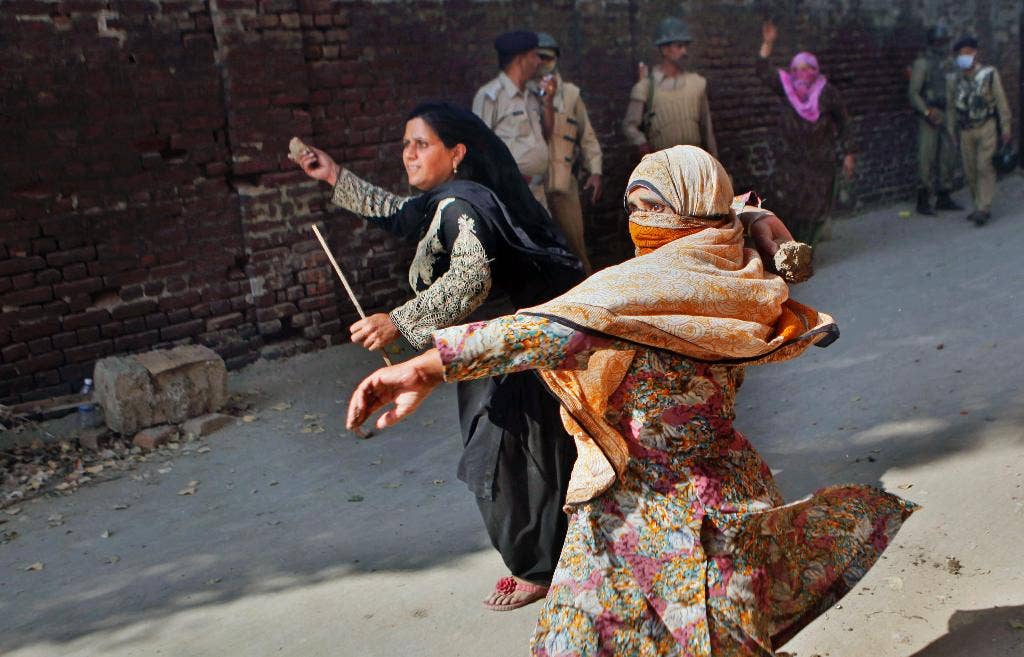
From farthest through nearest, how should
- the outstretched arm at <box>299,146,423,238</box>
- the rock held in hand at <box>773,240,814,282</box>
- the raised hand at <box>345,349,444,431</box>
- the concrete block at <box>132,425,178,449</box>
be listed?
the concrete block at <box>132,425,178,449</box>
the outstretched arm at <box>299,146,423,238</box>
the rock held in hand at <box>773,240,814,282</box>
the raised hand at <box>345,349,444,431</box>

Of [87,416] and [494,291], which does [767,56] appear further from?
[494,291]

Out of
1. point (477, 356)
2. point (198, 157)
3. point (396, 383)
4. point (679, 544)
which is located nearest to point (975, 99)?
point (198, 157)

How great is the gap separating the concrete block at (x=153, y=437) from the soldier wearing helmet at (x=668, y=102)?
4802mm

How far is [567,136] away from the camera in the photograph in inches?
310

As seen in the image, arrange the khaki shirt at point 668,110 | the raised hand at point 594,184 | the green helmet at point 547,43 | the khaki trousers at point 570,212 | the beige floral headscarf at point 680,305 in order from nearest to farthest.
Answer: the beige floral headscarf at point 680,305 → the green helmet at point 547,43 → the khaki trousers at point 570,212 → the raised hand at point 594,184 → the khaki shirt at point 668,110

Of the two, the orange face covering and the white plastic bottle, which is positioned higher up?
the orange face covering

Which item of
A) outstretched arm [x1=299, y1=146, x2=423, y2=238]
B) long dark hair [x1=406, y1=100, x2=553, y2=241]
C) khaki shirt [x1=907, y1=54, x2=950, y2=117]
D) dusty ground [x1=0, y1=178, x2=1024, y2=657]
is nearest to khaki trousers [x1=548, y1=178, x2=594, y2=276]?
dusty ground [x1=0, y1=178, x2=1024, y2=657]

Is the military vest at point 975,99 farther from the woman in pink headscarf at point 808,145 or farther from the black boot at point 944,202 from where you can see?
the woman in pink headscarf at point 808,145

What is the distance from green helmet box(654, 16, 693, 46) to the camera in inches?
352

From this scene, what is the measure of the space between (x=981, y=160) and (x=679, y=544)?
9796 millimetres

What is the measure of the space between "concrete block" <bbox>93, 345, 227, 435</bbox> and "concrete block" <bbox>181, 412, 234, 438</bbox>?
0.06 meters

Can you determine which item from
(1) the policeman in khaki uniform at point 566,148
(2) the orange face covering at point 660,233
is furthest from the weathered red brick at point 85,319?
(2) the orange face covering at point 660,233

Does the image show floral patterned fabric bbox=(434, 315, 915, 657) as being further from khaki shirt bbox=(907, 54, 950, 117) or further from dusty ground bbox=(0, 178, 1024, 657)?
khaki shirt bbox=(907, 54, 950, 117)

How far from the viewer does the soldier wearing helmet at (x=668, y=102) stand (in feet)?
29.0
